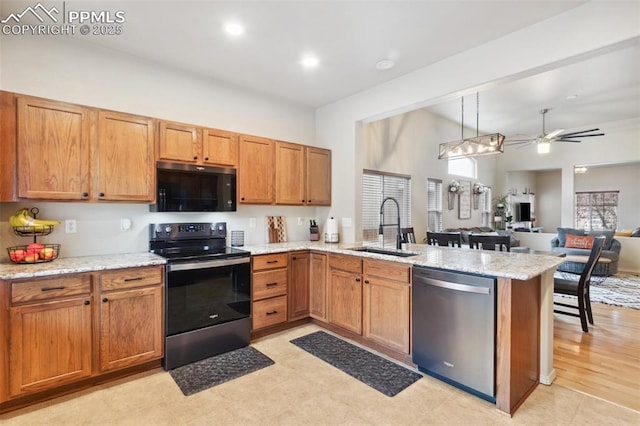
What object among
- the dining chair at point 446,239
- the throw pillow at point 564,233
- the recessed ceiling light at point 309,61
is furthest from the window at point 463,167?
the recessed ceiling light at point 309,61

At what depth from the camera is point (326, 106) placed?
175 inches

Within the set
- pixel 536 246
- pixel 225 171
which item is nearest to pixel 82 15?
pixel 225 171

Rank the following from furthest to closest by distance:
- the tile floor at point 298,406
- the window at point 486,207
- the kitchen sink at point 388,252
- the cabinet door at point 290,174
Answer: the window at point 486,207
the cabinet door at point 290,174
the kitchen sink at point 388,252
the tile floor at point 298,406

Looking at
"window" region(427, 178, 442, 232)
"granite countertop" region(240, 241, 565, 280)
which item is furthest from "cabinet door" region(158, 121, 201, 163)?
"window" region(427, 178, 442, 232)

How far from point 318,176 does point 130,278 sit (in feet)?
8.25

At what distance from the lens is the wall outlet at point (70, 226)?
2.71m

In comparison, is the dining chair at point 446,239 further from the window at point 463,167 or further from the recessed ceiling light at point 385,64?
the window at point 463,167

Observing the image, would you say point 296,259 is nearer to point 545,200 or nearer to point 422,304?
point 422,304

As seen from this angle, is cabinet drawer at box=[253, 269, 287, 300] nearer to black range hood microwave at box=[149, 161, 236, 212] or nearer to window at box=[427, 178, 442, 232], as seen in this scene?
black range hood microwave at box=[149, 161, 236, 212]

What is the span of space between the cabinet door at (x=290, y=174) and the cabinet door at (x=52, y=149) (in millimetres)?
1904

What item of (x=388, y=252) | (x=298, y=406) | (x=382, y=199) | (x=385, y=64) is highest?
(x=385, y=64)

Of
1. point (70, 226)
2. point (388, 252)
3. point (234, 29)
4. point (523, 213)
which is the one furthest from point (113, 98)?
point (523, 213)

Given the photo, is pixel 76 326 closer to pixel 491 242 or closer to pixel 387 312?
pixel 387 312

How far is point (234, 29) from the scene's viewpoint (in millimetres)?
2605
